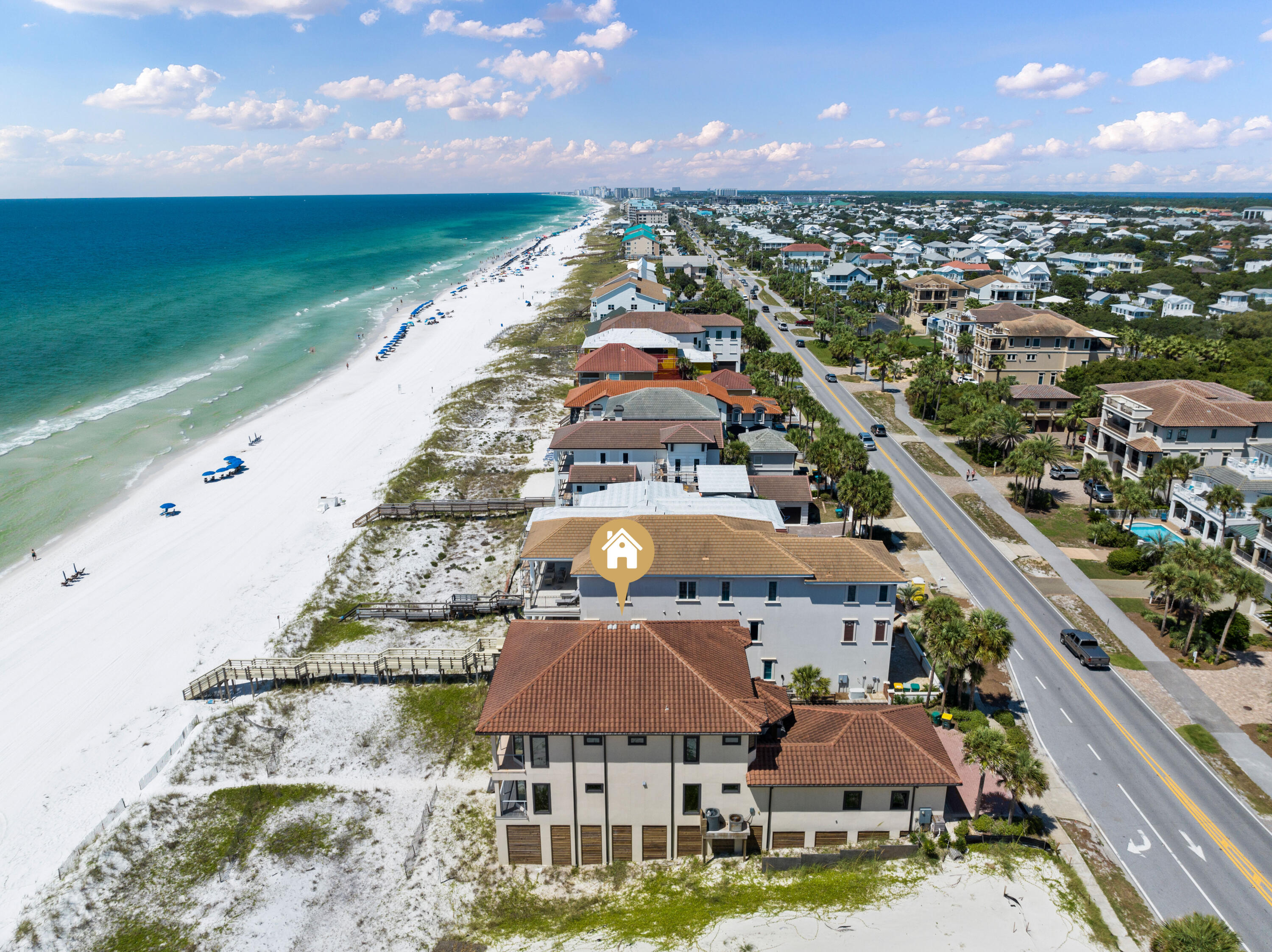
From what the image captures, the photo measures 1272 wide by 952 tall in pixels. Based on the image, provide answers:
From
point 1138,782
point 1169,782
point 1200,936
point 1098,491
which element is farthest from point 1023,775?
point 1098,491

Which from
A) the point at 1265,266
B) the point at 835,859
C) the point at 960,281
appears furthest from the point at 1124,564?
the point at 1265,266

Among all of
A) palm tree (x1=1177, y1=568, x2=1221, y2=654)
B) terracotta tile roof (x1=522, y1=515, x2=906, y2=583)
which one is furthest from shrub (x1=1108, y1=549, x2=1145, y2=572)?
terracotta tile roof (x1=522, y1=515, x2=906, y2=583)

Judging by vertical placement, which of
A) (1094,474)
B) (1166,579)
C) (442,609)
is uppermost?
(1094,474)

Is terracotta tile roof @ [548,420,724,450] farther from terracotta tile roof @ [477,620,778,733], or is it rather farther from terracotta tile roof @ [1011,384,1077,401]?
terracotta tile roof @ [1011,384,1077,401]

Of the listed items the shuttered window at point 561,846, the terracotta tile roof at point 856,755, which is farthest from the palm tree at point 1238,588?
the shuttered window at point 561,846

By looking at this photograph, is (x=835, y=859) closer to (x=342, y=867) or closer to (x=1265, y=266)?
(x=342, y=867)

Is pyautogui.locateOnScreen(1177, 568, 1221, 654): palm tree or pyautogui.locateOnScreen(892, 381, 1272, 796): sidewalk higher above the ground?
pyautogui.locateOnScreen(1177, 568, 1221, 654): palm tree

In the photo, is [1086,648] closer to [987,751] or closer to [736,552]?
[987,751]
